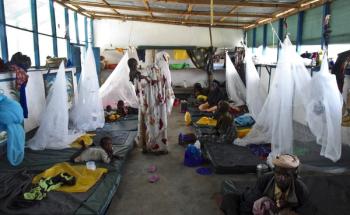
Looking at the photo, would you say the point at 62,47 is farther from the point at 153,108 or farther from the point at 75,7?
the point at 153,108

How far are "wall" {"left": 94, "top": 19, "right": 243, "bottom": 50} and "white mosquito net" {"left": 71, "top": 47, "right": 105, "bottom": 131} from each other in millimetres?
3900

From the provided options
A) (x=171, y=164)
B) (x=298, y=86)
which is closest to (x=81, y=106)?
(x=171, y=164)

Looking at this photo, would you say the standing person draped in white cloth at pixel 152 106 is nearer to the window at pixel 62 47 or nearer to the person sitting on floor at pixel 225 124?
the person sitting on floor at pixel 225 124

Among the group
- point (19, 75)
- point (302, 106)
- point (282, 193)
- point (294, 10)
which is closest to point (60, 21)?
point (19, 75)

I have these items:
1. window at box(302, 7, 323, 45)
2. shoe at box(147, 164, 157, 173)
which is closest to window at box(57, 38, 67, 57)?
shoe at box(147, 164, 157, 173)

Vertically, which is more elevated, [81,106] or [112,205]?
[81,106]

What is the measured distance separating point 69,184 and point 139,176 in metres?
0.84

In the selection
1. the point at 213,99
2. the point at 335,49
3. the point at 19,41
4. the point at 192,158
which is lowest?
the point at 192,158

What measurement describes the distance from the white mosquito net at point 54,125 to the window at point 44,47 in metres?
1.74

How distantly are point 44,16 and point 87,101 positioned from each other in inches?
77.4

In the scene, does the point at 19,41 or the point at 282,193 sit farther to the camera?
the point at 19,41

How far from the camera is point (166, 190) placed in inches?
110

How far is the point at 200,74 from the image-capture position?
8719mm

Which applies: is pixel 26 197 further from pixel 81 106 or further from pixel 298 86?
pixel 298 86
